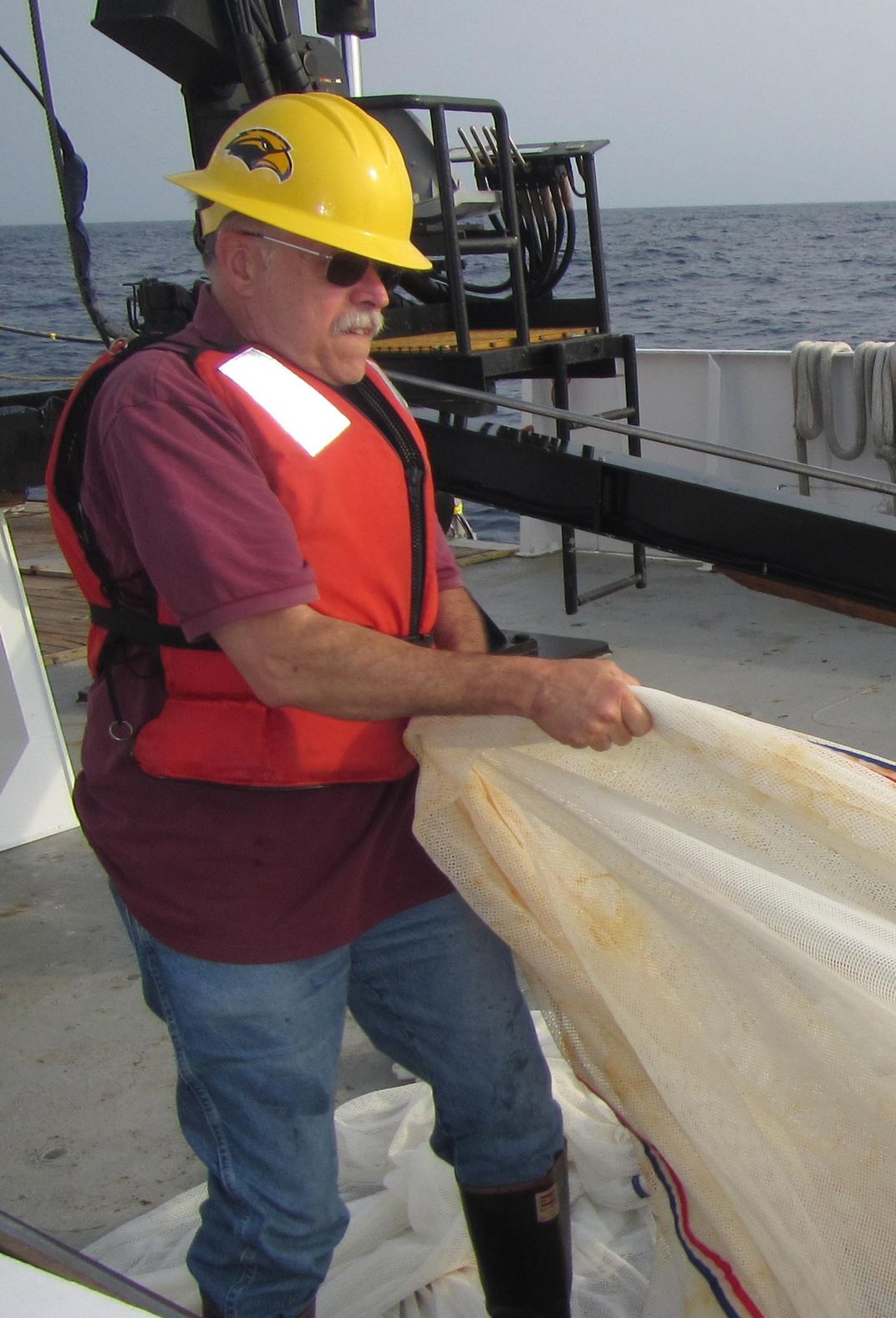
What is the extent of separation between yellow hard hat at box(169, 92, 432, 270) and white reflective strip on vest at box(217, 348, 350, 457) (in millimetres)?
189

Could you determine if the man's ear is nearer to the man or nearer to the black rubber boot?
the man

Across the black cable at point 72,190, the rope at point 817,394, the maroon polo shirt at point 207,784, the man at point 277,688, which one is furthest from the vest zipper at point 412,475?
the rope at point 817,394

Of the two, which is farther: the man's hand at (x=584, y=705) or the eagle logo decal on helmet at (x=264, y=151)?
Result: the eagle logo decal on helmet at (x=264, y=151)

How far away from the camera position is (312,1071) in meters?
2.00

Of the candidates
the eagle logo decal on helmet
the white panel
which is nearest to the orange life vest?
the eagle logo decal on helmet

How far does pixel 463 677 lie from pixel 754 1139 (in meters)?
0.73

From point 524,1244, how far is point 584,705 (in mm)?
969

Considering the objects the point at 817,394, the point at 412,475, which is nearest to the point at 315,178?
the point at 412,475

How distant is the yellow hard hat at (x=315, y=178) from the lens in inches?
76.5

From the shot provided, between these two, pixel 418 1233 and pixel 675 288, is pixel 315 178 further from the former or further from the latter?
pixel 675 288

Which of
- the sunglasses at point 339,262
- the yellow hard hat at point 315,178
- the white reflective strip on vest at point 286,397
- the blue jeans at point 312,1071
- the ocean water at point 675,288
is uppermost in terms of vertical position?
the yellow hard hat at point 315,178

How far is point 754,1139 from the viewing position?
1.87 m

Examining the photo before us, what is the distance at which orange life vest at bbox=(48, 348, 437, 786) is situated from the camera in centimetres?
190

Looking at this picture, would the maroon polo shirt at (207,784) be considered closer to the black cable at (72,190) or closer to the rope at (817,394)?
the black cable at (72,190)
